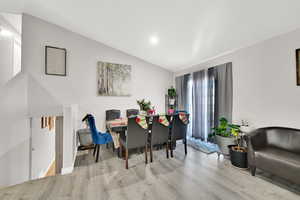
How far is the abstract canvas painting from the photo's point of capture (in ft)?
12.8

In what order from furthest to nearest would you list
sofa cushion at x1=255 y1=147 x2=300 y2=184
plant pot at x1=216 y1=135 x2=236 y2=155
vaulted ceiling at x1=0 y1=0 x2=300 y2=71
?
plant pot at x1=216 y1=135 x2=236 y2=155 → vaulted ceiling at x1=0 y1=0 x2=300 y2=71 → sofa cushion at x1=255 y1=147 x2=300 y2=184

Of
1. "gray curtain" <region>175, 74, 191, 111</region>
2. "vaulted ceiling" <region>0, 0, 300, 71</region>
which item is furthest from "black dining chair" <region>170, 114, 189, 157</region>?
"vaulted ceiling" <region>0, 0, 300, 71</region>

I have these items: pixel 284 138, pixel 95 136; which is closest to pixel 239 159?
pixel 284 138

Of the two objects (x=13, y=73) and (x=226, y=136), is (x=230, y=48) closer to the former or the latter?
(x=226, y=136)

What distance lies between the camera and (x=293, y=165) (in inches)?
63.7

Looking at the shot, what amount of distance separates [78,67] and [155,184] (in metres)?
3.56

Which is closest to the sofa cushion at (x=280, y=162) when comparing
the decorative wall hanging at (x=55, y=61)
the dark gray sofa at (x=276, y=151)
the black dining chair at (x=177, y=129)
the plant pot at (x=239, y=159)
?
the dark gray sofa at (x=276, y=151)

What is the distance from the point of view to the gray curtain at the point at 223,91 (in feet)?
10.2

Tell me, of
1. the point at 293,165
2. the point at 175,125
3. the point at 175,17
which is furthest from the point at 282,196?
the point at 175,17

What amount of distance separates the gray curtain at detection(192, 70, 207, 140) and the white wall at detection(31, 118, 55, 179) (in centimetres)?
437

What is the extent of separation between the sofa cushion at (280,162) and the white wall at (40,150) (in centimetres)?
475

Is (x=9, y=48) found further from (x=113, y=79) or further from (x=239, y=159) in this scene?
(x=239, y=159)

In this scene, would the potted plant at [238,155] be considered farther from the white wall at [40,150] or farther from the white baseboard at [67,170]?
the white wall at [40,150]

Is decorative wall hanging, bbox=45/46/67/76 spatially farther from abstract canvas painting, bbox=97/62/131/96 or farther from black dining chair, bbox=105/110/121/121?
black dining chair, bbox=105/110/121/121
